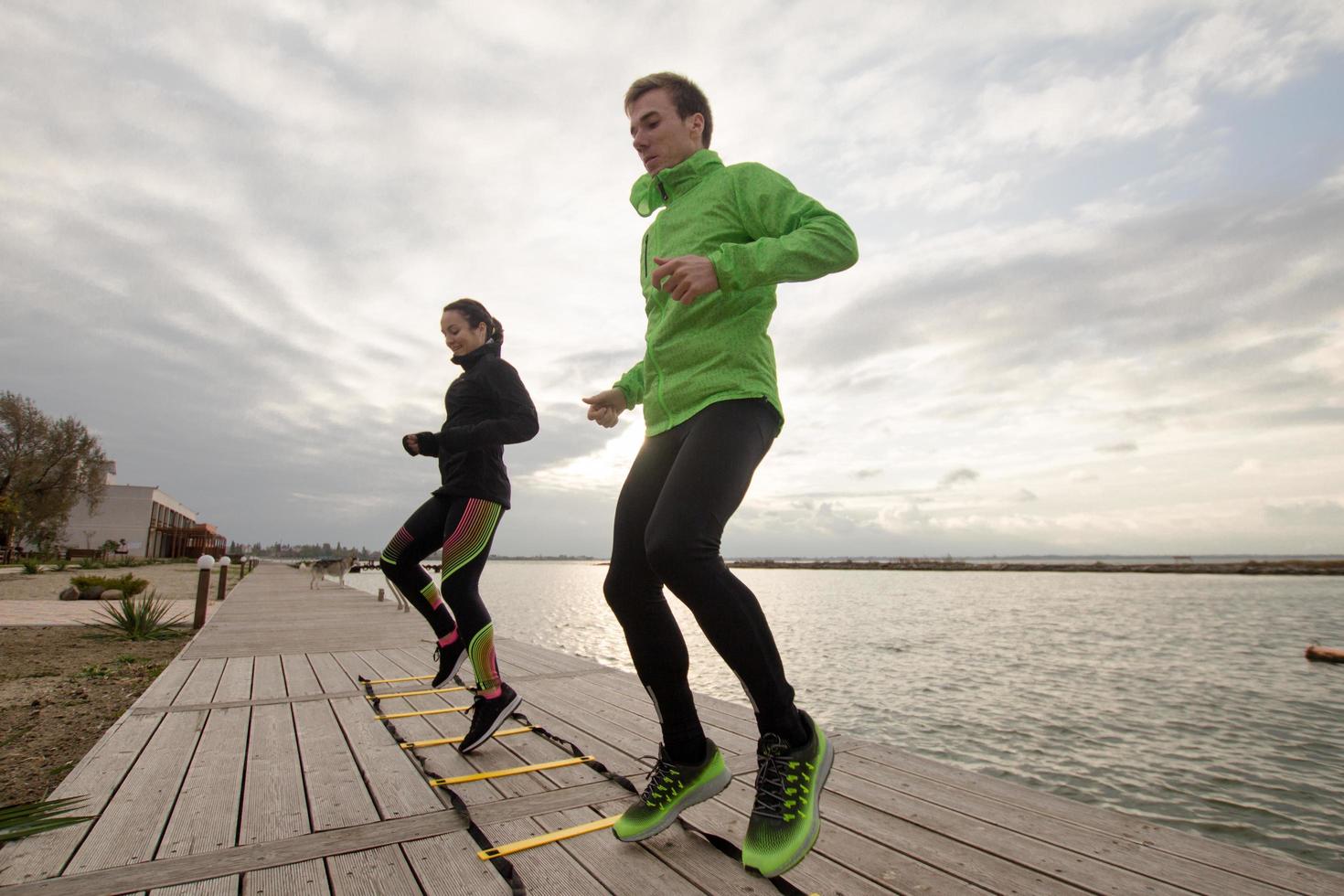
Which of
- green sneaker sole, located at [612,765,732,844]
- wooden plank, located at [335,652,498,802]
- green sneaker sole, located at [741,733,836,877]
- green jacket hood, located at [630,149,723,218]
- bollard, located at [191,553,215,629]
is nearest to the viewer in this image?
green sneaker sole, located at [741,733,836,877]

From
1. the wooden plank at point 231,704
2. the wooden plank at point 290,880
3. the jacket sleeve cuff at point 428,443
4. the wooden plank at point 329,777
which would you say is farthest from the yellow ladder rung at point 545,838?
the wooden plank at point 231,704

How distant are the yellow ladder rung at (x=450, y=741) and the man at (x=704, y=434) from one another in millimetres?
1314

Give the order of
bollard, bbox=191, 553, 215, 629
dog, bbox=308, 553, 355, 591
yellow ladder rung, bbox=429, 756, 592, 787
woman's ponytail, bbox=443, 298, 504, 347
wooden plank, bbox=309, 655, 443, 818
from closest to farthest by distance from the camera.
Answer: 1. wooden plank, bbox=309, 655, 443, 818
2. yellow ladder rung, bbox=429, 756, 592, 787
3. woman's ponytail, bbox=443, 298, 504, 347
4. bollard, bbox=191, 553, 215, 629
5. dog, bbox=308, 553, 355, 591

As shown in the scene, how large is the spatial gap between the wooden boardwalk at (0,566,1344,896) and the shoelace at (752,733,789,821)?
0.60ft

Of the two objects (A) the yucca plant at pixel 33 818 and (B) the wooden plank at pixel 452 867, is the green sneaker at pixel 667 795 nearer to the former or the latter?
(B) the wooden plank at pixel 452 867

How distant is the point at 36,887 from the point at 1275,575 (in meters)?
85.0

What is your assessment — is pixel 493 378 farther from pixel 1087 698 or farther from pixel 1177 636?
pixel 1177 636

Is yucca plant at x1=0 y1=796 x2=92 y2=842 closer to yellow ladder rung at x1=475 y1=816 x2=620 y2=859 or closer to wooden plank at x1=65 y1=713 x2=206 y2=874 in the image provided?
wooden plank at x1=65 y1=713 x2=206 y2=874

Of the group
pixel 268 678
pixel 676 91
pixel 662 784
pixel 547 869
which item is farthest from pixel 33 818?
pixel 268 678

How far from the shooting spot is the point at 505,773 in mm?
2424

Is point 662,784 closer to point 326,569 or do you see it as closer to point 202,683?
point 202,683

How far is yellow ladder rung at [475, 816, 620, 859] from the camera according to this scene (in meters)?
1.71

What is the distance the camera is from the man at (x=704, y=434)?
1.57 metres

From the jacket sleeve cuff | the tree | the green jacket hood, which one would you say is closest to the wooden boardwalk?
the jacket sleeve cuff
